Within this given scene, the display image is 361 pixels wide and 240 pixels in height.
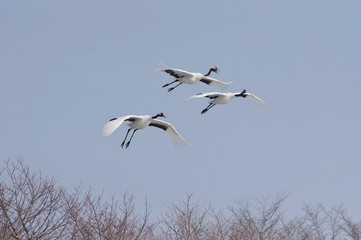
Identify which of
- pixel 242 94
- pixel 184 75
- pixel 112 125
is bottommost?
pixel 112 125

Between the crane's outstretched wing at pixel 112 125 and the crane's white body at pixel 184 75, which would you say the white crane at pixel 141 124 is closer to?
the crane's outstretched wing at pixel 112 125

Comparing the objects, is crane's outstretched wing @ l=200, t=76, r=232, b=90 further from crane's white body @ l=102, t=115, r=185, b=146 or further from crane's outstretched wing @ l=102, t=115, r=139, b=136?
crane's outstretched wing @ l=102, t=115, r=139, b=136

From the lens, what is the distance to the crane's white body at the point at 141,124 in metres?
13.6

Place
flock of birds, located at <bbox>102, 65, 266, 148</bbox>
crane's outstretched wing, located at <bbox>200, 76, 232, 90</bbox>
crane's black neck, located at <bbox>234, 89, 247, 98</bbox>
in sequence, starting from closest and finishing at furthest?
1. flock of birds, located at <bbox>102, 65, 266, 148</bbox>
2. crane's black neck, located at <bbox>234, 89, 247, 98</bbox>
3. crane's outstretched wing, located at <bbox>200, 76, 232, 90</bbox>

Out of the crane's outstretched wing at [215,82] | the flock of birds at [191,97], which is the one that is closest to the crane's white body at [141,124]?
the flock of birds at [191,97]

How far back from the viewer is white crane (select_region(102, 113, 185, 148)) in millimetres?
13672

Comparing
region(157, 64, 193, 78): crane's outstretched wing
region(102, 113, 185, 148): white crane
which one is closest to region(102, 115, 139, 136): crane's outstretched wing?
region(102, 113, 185, 148): white crane

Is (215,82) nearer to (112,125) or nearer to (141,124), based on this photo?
(141,124)

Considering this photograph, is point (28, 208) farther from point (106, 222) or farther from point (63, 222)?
point (106, 222)

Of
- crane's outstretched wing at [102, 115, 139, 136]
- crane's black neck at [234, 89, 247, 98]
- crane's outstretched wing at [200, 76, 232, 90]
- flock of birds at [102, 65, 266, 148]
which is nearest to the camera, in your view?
crane's outstretched wing at [102, 115, 139, 136]

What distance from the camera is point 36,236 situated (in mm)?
15359

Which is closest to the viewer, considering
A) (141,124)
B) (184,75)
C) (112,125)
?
(112,125)

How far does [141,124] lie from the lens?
16062 mm

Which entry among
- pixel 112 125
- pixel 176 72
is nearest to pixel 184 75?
pixel 176 72
